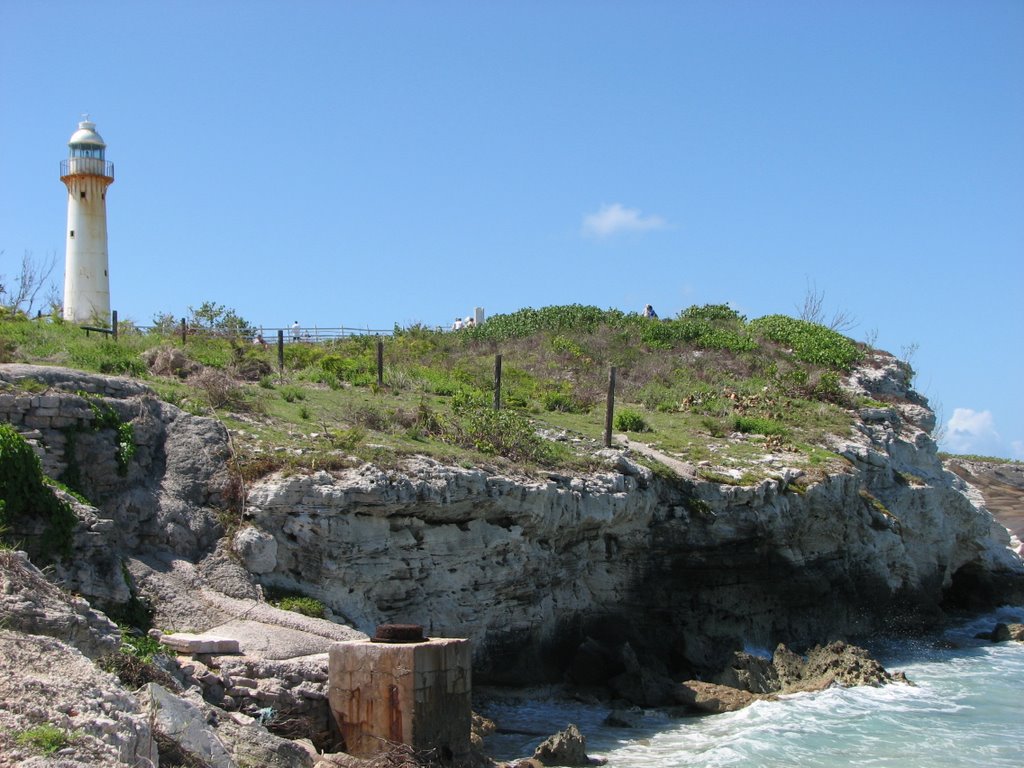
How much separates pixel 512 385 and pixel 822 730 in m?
15.0

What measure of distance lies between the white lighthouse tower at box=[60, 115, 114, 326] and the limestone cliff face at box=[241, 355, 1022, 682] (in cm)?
1781

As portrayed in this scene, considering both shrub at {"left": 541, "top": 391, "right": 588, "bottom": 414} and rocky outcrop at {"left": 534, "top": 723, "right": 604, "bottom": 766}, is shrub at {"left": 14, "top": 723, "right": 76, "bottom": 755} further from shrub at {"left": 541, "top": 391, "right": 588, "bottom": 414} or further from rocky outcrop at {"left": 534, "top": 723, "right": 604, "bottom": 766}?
shrub at {"left": 541, "top": 391, "right": 588, "bottom": 414}

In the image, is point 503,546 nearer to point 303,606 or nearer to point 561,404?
point 303,606

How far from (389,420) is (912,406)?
62.8 feet

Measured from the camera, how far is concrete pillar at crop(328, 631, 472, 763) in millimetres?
12219

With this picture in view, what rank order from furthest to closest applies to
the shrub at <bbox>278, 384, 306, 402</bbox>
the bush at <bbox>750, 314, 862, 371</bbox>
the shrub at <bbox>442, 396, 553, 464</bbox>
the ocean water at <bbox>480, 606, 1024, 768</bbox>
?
the bush at <bbox>750, 314, 862, 371</bbox> → the shrub at <bbox>278, 384, 306, 402</bbox> → the shrub at <bbox>442, 396, 553, 464</bbox> → the ocean water at <bbox>480, 606, 1024, 768</bbox>

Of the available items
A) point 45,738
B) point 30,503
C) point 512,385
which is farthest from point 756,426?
point 45,738

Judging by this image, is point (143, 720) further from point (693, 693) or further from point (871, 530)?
point (871, 530)

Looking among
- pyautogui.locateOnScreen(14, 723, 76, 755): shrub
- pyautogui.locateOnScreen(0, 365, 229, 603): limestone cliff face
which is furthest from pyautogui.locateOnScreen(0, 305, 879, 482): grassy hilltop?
pyautogui.locateOnScreen(14, 723, 76, 755): shrub

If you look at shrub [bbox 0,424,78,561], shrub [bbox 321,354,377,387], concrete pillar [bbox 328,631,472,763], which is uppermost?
shrub [bbox 321,354,377,387]

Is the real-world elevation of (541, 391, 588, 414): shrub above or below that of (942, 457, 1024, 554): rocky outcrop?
above

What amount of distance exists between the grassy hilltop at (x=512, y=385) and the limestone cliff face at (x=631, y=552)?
831mm

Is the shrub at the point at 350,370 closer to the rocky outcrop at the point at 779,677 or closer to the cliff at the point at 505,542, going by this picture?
the cliff at the point at 505,542

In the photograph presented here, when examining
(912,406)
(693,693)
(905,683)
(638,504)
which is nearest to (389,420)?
(638,504)
